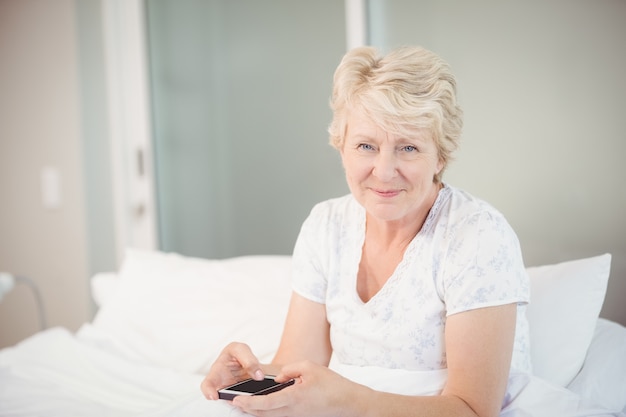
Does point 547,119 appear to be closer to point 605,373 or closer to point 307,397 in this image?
point 605,373

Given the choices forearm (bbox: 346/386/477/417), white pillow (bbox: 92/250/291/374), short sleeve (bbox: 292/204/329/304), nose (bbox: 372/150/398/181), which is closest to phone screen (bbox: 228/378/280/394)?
forearm (bbox: 346/386/477/417)

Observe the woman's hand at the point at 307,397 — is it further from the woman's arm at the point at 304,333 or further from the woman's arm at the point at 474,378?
the woman's arm at the point at 304,333

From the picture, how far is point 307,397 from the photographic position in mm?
943

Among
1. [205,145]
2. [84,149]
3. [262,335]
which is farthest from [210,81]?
[262,335]

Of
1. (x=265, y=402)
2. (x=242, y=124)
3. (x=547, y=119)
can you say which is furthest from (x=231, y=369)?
(x=242, y=124)

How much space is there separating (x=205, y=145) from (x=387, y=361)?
1296mm

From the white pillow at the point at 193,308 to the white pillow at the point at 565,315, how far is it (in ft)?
1.82

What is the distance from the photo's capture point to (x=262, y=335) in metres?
1.55

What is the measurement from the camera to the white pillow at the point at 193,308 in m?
1.59

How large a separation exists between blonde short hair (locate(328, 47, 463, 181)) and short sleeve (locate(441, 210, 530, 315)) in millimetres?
127

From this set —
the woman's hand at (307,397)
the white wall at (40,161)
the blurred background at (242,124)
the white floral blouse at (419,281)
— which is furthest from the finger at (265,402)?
the white wall at (40,161)

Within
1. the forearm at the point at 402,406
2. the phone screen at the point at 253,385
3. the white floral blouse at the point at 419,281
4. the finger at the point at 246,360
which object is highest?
the white floral blouse at the point at 419,281

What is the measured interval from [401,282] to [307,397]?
27cm

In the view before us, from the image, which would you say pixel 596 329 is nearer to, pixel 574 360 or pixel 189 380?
pixel 574 360
